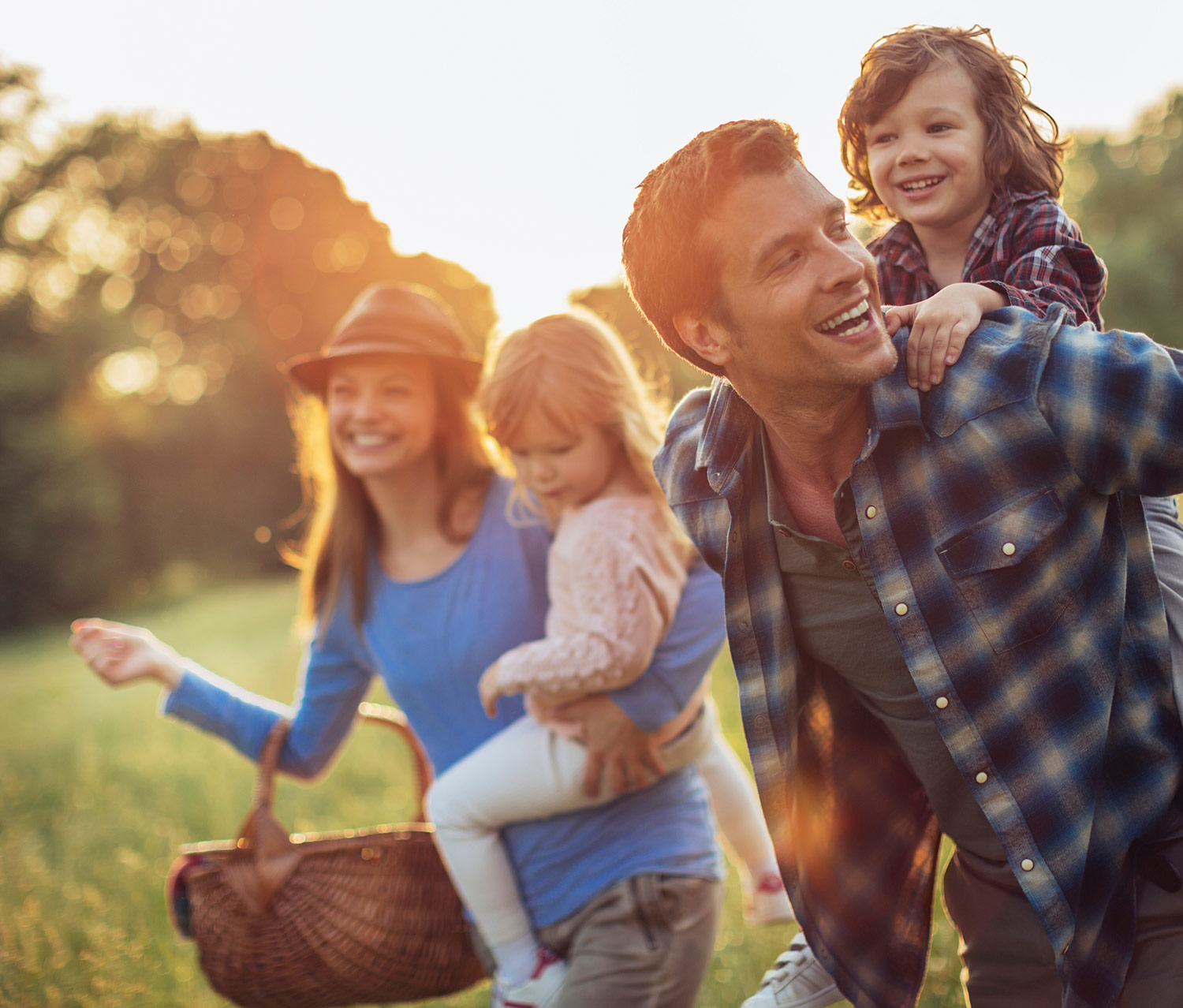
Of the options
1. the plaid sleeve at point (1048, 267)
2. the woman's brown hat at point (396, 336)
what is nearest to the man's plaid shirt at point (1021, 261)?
the plaid sleeve at point (1048, 267)

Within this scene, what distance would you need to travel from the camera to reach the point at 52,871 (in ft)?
20.6

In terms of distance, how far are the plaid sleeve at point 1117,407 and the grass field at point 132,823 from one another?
254 centimetres

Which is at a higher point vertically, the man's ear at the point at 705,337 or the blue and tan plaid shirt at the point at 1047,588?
the man's ear at the point at 705,337

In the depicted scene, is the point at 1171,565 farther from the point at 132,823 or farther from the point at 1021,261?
the point at 132,823

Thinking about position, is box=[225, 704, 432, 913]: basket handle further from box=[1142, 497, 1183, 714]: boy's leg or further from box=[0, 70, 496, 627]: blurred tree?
box=[0, 70, 496, 627]: blurred tree

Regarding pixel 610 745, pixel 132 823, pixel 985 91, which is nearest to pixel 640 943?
pixel 610 745

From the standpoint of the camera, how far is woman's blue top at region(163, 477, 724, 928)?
3016 millimetres

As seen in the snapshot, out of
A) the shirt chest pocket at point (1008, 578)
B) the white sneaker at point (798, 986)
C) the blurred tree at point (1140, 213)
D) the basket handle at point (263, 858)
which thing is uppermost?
the blurred tree at point (1140, 213)

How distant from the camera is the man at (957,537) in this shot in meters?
1.96

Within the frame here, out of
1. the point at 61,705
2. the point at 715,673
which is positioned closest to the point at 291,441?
the point at 61,705

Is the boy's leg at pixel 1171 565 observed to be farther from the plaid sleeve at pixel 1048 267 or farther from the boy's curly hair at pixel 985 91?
the boy's curly hair at pixel 985 91

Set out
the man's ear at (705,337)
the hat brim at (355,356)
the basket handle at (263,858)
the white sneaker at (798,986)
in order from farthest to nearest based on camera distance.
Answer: the hat brim at (355,356), the basket handle at (263,858), the white sneaker at (798,986), the man's ear at (705,337)

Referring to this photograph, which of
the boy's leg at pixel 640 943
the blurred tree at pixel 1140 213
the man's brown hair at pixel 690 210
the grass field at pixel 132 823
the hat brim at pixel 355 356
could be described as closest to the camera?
the man's brown hair at pixel 690 210

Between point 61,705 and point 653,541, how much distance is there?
39.4 feet
